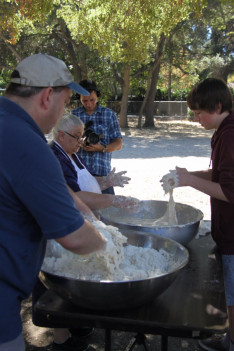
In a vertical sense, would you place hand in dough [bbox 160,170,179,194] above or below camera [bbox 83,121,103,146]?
below

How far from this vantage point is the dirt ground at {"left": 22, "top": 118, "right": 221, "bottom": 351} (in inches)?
111

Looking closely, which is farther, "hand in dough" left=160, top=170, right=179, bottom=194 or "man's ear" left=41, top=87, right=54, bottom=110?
"hand in dough" left=160, top=170, right=179, bottom=194

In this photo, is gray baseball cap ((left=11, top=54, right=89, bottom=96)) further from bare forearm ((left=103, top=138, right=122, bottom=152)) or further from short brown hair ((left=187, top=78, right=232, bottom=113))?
bare forearm ((left=103, top=138, right=122, bottom=152))

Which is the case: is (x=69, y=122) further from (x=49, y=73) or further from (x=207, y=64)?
(x=207, y=64)

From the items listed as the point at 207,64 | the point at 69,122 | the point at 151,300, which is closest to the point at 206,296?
the point at 151,300

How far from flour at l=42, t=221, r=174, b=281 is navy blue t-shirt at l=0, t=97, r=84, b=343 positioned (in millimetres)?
233

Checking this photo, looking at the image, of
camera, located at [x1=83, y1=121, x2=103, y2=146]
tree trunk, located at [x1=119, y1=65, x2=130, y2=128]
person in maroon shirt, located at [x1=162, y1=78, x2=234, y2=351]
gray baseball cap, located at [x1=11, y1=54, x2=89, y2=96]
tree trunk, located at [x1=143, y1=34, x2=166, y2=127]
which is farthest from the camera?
tree trunk, located at [x1=143, y1=34, x2=166, y2=127]

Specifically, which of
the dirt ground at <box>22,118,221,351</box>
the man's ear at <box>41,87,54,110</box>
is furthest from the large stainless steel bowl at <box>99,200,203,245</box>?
the man's ear at <box>41,87,54,110</box>

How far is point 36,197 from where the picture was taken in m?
1.17

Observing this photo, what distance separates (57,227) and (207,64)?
72.0ft

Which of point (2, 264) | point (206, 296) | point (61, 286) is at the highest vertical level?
point (2, 264)

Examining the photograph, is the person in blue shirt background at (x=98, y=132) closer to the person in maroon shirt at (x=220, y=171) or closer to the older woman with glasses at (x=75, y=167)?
the older woman with glasses at (x=75, y=167)

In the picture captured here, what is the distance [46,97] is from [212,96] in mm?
1172

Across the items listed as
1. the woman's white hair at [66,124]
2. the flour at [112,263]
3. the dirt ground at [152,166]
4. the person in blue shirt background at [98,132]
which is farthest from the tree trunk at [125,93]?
the flour at [112,263]
